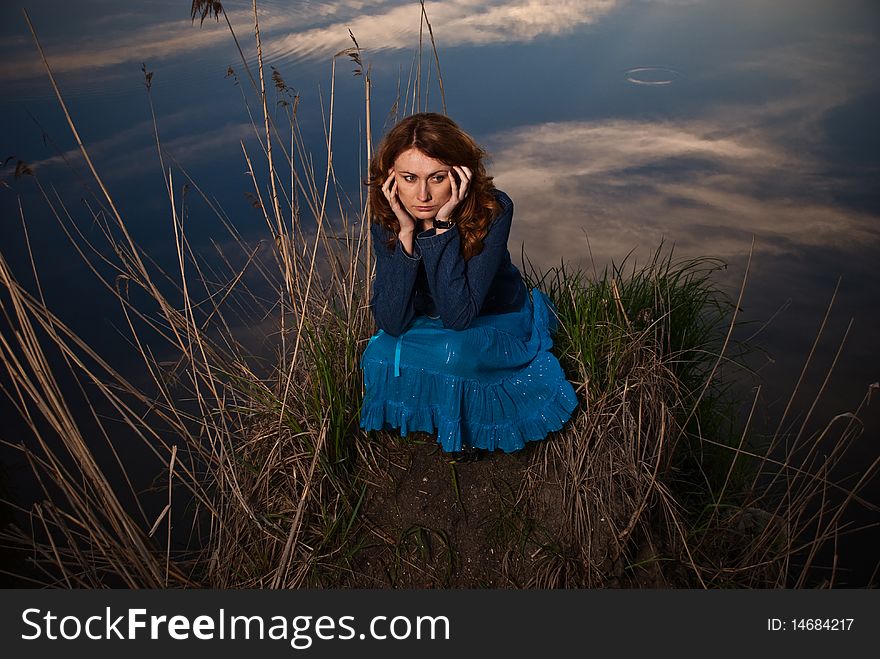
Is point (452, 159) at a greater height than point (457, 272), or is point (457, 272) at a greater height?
point (452, 159)

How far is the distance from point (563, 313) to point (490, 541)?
728mm

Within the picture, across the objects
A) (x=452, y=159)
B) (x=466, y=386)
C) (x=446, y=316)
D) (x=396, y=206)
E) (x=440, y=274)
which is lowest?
(x=466, y=386)

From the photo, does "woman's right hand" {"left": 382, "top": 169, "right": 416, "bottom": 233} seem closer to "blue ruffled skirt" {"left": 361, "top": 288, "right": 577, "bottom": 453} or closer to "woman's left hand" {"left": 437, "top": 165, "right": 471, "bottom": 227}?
"woman's left hand" {"left": 437, "top": 165, "right": 471, "bottom": 227}

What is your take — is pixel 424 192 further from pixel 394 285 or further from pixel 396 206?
pixel 394 285

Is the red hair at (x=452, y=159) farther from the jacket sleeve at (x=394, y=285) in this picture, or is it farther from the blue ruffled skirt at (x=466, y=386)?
the blue ruffled skirt at (x=466, y=386)

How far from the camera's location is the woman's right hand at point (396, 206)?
2.14m

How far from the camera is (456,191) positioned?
6.95ft

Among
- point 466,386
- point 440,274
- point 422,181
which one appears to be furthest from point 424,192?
point 466,386

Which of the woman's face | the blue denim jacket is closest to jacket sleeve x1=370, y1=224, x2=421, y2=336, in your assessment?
the blue denim jacket

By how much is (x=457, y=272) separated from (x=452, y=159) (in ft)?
0.98

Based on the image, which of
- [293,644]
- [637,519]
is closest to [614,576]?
[637,519]

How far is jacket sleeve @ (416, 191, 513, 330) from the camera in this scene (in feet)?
6.89

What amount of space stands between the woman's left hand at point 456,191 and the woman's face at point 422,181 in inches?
0.7

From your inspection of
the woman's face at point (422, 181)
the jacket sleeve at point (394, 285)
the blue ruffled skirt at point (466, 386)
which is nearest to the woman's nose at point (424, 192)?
the woman's face at point (422, 181)
